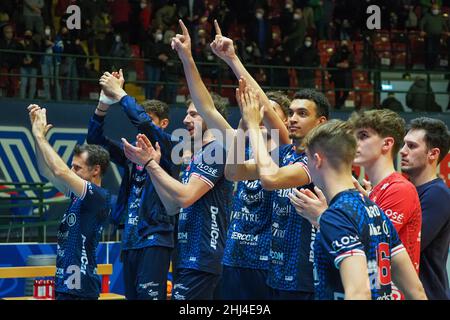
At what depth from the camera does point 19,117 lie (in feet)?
48.7

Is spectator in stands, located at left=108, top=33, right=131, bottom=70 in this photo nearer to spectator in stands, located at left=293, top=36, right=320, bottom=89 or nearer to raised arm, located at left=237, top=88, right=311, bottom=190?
spectator in stands, located at left=293, top=36, right=320, bottom=89

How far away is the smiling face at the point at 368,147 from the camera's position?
4.88 meters

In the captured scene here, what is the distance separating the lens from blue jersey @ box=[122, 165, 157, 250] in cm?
673

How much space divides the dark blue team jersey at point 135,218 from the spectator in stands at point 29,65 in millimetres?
8331

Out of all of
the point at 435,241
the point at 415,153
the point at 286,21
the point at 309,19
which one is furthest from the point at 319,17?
the point at 435,241

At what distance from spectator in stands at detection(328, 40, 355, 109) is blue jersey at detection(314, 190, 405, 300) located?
533 inches

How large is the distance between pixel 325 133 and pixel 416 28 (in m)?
18.1

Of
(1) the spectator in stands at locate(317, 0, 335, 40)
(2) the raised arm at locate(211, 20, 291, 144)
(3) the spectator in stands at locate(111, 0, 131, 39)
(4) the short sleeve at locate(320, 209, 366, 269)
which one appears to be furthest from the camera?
(1) the spectator in stands at locate(317, 0, 335, 40)

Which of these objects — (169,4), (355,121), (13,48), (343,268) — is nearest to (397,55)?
(169,4)

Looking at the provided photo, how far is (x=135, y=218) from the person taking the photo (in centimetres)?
688

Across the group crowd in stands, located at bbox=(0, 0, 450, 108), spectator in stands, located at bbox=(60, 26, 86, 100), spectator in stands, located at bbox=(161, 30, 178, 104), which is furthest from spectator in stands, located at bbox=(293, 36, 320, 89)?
spectator in stands, located at bbox=(60, 26, 86, 100)

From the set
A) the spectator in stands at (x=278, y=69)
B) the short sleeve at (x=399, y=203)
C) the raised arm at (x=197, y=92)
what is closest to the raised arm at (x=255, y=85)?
the raised arm at (x=197, y=92)

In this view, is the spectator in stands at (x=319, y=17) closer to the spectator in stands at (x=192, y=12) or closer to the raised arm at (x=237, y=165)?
the spectator in stands at (x=192, y=12)

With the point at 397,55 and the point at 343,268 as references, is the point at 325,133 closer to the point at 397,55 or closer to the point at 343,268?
the point at 343,268
